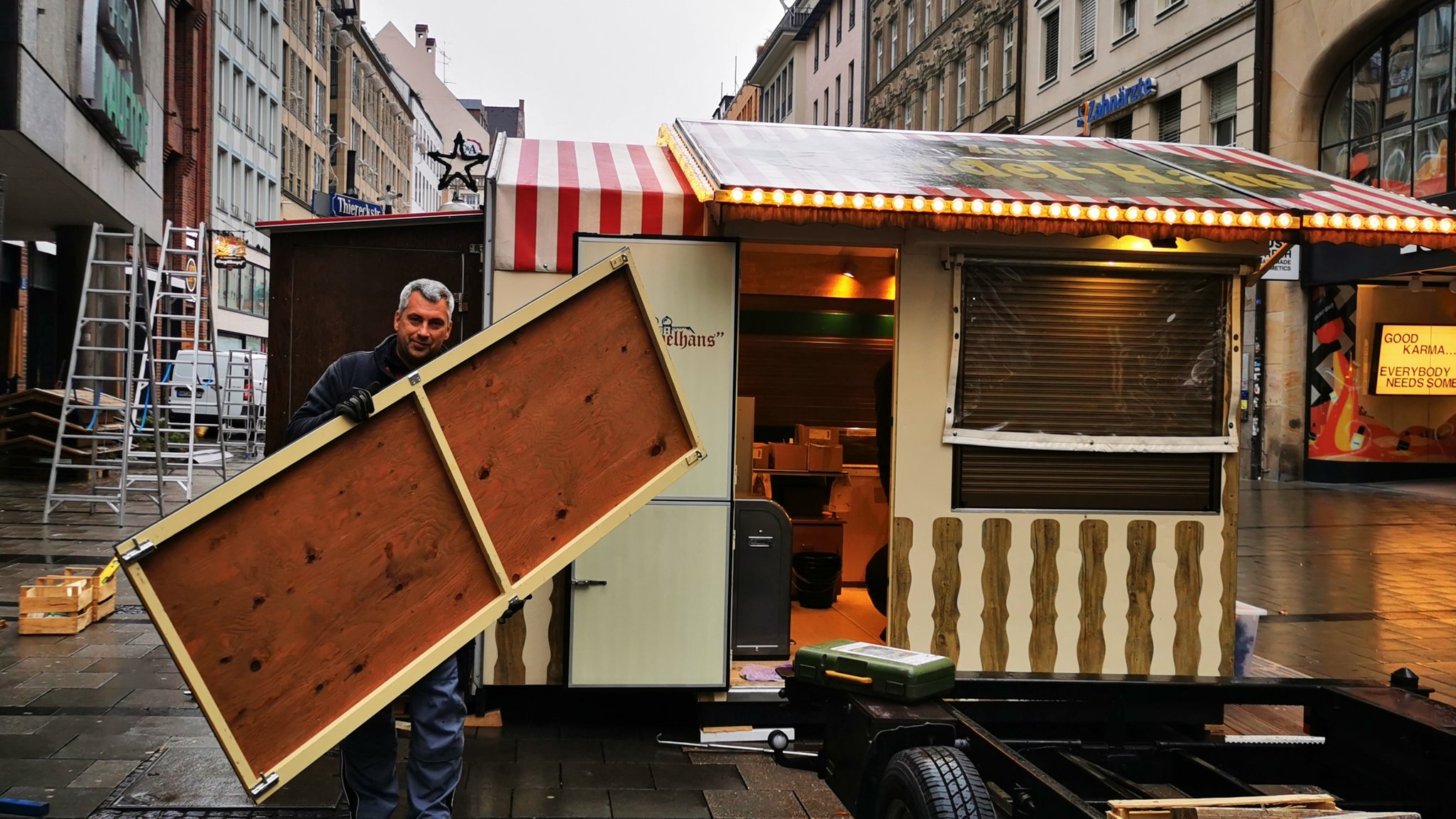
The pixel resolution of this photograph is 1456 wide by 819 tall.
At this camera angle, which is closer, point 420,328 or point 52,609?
point 420,328

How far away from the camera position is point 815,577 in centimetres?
867

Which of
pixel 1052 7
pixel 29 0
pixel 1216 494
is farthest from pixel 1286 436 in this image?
pixel 29 0

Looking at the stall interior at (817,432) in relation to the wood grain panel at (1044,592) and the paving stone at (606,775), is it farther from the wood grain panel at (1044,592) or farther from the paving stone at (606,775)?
the wood grain panel at (1044,592)

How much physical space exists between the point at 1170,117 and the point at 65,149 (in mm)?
20807

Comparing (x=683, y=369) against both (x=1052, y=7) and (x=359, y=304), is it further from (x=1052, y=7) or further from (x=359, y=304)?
(x=1052, y=7)

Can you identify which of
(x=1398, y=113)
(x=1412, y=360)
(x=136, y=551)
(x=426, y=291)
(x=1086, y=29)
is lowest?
(x=136, y=551)

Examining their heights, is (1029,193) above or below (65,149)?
below

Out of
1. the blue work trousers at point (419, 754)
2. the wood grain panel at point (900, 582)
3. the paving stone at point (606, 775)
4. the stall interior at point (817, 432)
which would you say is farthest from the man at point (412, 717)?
the wood grain panel at point (900, 582)

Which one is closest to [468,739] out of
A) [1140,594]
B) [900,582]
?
[900,582]

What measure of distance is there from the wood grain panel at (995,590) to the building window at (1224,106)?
62.2ft

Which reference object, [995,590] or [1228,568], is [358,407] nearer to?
[995,590]

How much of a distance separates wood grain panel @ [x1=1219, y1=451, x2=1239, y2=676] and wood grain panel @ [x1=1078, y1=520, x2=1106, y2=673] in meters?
0.66

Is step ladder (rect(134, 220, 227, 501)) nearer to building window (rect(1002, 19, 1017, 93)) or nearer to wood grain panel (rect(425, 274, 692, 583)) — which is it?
wood grain panel (rect(425, 274, 692, 583))

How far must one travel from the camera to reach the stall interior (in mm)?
7609
